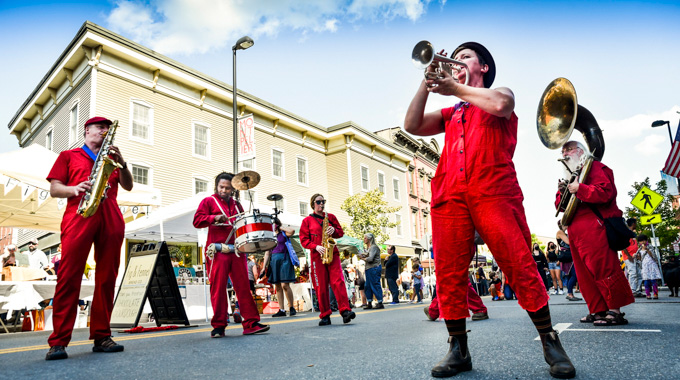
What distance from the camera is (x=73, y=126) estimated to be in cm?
2112

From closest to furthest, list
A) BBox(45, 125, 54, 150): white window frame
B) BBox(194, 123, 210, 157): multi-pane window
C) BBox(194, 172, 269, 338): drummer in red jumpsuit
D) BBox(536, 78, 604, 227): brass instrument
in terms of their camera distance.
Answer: BBox(536, 78, 604, 227): brass instrument
BBox(194, 172, 269, 338): drummer in red jumpsuit
BBox(45, 125, 54, 150): white window frame
BBox(194, 123, 210, 157): multi-pane window

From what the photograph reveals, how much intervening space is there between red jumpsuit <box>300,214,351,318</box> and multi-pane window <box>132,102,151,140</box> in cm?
1557

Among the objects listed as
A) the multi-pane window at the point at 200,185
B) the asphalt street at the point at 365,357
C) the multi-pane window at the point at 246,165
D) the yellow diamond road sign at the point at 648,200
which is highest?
the multi-pane window at the point at 246,165

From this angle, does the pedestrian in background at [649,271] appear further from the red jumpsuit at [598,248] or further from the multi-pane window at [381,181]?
the multi-pane window at [381,181]

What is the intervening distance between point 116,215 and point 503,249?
139 inches

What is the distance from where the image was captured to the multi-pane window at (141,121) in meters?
20.9

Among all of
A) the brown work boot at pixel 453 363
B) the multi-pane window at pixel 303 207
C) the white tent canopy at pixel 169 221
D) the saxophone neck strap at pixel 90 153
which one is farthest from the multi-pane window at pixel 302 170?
the brown work boot at pixel 453 363

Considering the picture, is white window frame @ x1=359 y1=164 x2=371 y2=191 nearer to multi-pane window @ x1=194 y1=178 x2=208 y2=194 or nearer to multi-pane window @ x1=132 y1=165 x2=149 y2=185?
multi-pane window @ x1=194 y1=178 x2=208 y2=194

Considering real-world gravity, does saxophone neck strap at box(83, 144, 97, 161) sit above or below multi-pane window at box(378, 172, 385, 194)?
below

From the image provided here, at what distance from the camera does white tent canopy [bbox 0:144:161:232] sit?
33.9 ft

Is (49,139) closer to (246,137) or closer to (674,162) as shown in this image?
(246,137)

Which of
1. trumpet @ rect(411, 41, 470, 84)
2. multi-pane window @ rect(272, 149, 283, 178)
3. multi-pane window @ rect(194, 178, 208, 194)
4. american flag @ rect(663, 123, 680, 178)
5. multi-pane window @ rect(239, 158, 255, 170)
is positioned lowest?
trumpet @ rect(411, 41, 470, 84)

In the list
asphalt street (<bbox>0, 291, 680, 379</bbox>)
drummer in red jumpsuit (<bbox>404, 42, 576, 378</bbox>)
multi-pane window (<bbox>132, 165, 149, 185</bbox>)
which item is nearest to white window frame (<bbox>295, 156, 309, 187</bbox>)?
multi-pane window (<bbox>132, 165, 149, 185</bbox>)

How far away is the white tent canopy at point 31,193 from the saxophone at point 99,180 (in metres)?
7.20
